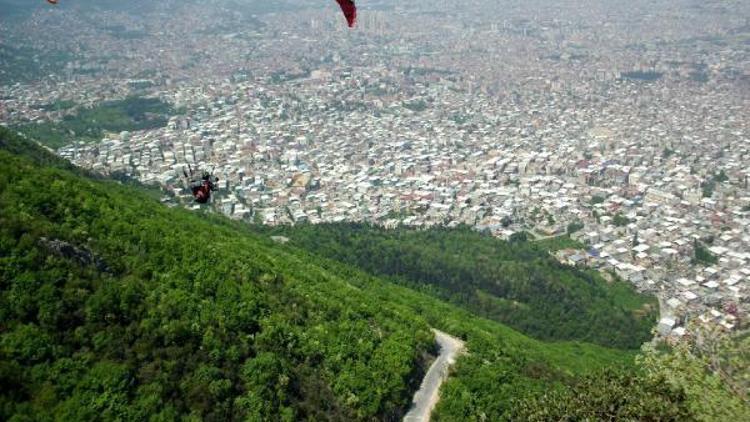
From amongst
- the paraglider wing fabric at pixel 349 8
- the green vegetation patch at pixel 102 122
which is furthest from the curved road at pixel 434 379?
the green vegetation patch at pixel 102 122

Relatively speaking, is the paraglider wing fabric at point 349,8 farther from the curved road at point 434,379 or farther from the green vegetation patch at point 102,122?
the green vegetation patch at point 102,122

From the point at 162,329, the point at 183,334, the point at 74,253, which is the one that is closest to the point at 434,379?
the point at 183,334

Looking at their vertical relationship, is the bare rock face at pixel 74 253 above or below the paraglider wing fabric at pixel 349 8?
below

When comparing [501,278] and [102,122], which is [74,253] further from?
[102,122]

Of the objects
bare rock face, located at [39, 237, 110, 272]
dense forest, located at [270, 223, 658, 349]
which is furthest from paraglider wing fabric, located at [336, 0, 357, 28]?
dense forest, located at [270, 223, 658, 349]

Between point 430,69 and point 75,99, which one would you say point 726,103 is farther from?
point 75,99

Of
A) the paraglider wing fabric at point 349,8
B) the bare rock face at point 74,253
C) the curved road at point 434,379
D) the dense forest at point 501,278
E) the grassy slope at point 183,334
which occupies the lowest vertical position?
the dense forest at point 501,278

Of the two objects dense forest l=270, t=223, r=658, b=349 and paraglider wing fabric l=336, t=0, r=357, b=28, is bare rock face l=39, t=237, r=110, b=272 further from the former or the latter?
dense forest l=270, t=223, r=658, b=349
